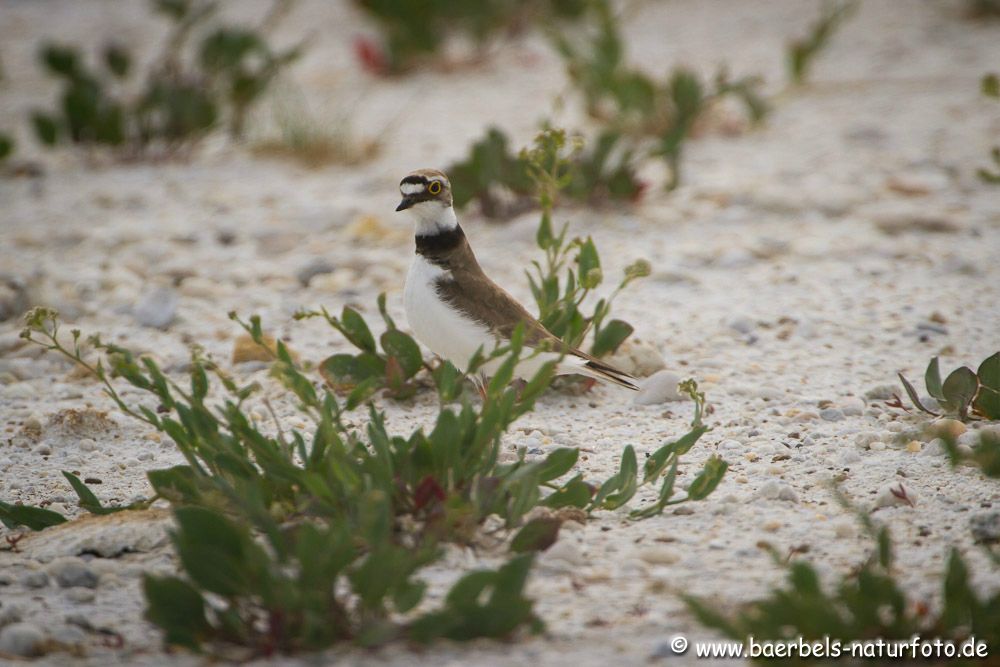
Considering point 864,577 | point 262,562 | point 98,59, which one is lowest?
point 864,577

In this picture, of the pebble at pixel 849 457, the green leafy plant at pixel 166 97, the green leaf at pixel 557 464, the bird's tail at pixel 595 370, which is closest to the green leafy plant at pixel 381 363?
the bird's tail at pixel 595 370

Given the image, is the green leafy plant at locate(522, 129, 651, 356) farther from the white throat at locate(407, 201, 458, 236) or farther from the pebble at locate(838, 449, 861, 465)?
the pebble at locate(838, 449, 861, 465)

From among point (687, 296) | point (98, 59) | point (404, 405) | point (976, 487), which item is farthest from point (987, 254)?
point (98, 59)

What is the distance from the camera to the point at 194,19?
23.8 ft

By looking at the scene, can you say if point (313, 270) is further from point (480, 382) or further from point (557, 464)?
point (557, 464)

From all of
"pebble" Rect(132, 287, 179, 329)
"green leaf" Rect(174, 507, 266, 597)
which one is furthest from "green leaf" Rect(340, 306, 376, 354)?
"green leaf" Rect(174, 507, 266, 597)

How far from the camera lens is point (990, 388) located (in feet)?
12.1

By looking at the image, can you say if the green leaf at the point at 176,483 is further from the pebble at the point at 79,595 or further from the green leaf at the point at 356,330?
the green leaf at the point at 356,330

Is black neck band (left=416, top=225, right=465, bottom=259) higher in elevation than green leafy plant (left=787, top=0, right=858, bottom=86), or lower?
lower

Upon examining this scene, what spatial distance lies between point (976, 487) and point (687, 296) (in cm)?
213

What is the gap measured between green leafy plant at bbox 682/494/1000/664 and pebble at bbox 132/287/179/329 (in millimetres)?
3327

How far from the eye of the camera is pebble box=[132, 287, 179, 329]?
196 inches

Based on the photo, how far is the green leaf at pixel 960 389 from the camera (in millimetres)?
3695

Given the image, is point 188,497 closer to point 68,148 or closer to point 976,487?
point 976,487
